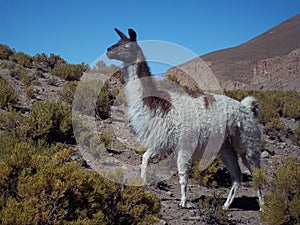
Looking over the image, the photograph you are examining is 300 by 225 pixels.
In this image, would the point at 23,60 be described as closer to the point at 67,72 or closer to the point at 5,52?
the point at 5,52

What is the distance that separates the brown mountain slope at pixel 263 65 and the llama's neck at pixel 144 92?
2645 centimetres

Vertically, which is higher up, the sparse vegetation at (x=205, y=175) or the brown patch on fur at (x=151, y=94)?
the brown patch on fur at (x=151, y=94)

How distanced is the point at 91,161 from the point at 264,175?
128 inches

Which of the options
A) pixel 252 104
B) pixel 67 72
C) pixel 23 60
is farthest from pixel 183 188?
pixel 23 60

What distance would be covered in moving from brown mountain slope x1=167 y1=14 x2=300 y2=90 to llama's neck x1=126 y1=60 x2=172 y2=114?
26.4m

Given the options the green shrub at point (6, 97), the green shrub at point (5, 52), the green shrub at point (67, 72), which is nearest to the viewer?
the green shrub at point (6, 97)

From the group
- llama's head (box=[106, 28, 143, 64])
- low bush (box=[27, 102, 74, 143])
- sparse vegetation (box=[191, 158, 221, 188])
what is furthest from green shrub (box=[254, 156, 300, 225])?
low bush (box=[27, 102, 74, 143])

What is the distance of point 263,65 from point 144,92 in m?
43.2

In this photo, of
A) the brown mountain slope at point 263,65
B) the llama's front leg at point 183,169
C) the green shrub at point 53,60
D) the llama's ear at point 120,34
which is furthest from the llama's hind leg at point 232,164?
the brown mountain slope at point 263,65

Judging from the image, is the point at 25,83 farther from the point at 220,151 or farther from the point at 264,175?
the point at 264,175

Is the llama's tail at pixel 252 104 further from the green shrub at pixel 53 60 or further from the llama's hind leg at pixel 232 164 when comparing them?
the green shrub at pixel 53 60

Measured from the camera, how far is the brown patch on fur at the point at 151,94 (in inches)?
201

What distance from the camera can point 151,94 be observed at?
203 inches

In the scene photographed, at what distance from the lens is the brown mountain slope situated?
4112cm
